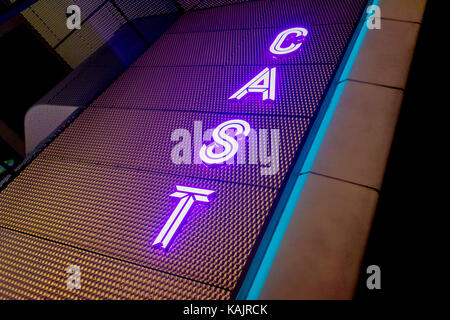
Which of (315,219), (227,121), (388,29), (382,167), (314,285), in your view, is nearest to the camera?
(314,285)

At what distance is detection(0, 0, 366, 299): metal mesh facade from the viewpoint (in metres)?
1.56

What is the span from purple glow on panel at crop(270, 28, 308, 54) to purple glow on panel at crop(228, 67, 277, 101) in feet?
1.11

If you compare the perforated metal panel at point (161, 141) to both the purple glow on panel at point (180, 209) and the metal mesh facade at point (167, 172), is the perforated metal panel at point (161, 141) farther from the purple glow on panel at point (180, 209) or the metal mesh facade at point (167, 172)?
the purple glow on panel at point (180, 209)

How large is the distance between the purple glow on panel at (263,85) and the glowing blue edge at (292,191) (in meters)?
0.51

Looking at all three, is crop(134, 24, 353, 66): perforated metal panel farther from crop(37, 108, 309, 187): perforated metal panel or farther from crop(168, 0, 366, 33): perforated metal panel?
crop(37, 108, 309, 187): perforated metal panel

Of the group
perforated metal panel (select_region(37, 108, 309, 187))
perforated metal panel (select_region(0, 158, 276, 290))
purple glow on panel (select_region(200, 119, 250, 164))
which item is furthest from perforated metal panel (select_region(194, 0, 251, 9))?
perforated metal panel (select_region(0, 158, 276, 290))

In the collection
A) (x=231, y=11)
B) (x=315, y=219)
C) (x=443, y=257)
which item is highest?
(x=231, y=11)

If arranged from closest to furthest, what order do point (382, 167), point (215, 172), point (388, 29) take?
point (382, 167) < point (215, 172) < point (388, 29)

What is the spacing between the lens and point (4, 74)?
177 inches

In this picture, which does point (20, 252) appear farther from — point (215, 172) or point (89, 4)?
point (89, 4)

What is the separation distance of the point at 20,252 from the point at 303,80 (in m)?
2.64

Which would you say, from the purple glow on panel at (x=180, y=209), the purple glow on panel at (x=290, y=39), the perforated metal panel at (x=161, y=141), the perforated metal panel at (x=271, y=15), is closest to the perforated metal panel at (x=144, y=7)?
the perforated metal panel at (x=271, y=15)

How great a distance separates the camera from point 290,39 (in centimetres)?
289
